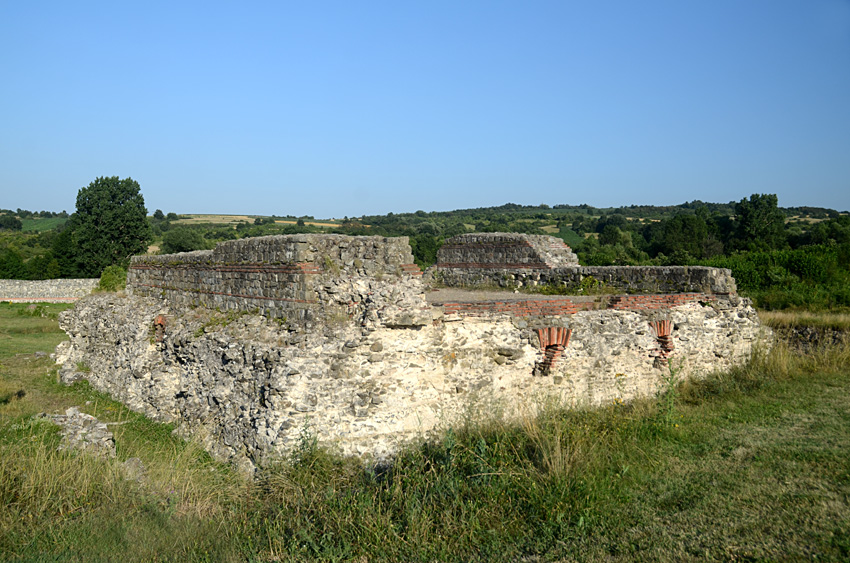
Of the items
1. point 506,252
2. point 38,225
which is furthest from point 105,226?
point 38,225

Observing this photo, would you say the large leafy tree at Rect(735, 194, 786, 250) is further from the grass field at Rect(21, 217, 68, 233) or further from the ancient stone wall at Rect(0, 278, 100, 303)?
the grass field at Rect(21, 217, 68, 233)

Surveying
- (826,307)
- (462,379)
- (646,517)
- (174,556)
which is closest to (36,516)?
(174,556)

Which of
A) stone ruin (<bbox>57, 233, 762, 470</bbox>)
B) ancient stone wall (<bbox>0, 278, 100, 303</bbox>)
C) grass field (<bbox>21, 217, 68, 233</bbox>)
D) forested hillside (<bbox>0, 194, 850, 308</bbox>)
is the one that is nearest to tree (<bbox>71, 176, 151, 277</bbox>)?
forested hillside (<bbox>0, 194, 850, 308</bbox>)

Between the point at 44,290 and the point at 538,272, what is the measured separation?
39.9 meters

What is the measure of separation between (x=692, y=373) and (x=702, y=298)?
53.9 inches

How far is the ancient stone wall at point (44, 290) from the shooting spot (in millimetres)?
40281

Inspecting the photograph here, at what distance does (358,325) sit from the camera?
7270 millimetres

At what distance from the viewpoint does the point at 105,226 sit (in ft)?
152

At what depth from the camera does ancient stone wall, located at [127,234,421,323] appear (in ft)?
24.1

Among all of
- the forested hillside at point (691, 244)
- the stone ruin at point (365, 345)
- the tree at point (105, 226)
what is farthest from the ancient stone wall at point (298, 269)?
the tree at point (105, 226)

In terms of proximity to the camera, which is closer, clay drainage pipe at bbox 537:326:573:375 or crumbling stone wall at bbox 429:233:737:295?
clay drainage pipe at bbox 537:326:573:375

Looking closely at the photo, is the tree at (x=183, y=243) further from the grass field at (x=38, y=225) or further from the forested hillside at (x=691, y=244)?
the grass field at (x=38, y=225)

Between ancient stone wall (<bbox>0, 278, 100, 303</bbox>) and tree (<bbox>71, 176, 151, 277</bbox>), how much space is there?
197 inches

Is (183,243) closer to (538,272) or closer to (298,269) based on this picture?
(538,272)
